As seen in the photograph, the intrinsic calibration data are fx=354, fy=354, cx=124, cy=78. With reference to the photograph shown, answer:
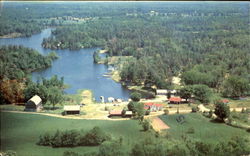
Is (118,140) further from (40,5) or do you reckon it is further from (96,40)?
(96,40)

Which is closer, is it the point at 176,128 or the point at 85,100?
the point at 176,128

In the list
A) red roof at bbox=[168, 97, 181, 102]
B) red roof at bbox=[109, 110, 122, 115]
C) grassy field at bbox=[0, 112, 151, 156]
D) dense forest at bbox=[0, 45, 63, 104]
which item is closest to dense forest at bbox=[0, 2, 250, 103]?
dense forest at bbox=[0, 45, 63, 104]

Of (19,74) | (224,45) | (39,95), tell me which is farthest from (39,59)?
(224,45)

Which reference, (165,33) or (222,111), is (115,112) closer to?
(222,111)

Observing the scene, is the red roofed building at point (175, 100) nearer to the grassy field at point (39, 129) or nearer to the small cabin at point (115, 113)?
the small cabin at point (115, 113)

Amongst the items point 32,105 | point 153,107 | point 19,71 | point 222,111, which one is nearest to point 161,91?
point 153,107
